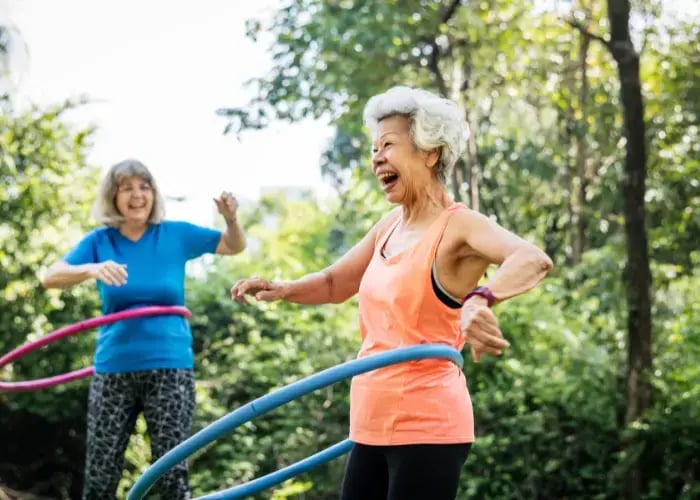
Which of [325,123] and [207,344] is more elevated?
[325,123]

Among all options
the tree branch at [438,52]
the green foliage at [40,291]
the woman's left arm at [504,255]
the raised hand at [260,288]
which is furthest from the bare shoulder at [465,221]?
the tree branch at [438,52]

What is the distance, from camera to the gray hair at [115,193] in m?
4.14

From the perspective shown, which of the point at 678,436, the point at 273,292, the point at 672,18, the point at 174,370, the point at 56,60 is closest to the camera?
the point at 273,292

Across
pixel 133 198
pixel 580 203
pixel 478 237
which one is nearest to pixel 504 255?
pixel 478 237

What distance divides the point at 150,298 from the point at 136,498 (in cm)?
105

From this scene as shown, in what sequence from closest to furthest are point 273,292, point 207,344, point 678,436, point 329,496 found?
point 273,292 → point 678,436 → point 329,496 → point 207,344

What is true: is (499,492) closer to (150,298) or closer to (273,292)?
(150,298)

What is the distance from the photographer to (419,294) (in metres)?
2.49

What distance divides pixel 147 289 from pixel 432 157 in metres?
1.76

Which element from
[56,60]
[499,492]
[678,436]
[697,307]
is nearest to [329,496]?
[499,492]

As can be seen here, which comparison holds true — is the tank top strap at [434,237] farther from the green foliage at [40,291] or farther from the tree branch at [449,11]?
the tree branch at [449,11]

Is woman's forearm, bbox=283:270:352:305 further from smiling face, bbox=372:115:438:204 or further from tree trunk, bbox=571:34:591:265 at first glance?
tree trunk, bbox=571:34:591:265

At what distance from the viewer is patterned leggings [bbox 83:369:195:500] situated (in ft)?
13.2

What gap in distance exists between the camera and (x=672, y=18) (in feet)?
26.9
